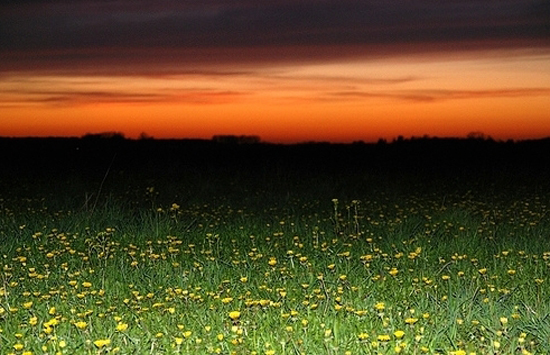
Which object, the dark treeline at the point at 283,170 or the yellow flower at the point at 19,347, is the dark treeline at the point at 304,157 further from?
the yellow flower at the point at 19,347

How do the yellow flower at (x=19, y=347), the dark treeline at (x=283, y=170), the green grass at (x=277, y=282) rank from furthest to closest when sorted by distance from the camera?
the dark treeline at (x=283, y=170)
the green grass at (x=277, y=282)
the yellow flower at (x=19, y=347)

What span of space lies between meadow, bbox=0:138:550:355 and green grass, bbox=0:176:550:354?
22 mm

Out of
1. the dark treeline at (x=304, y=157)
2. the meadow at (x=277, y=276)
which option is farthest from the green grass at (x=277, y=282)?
the dark treeline at (x=304, y=157)

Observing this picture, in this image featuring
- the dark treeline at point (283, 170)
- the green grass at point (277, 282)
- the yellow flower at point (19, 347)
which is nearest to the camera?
the yellow flower at point (19, 347)

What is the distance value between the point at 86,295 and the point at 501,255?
4.26m

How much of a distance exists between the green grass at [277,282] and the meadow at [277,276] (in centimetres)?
2

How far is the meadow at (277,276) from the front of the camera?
16.2ft

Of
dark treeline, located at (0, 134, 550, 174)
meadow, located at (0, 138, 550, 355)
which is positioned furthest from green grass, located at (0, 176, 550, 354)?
dark treeline, located at (0, 134, 550, 174)

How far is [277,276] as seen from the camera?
6898 millimetres

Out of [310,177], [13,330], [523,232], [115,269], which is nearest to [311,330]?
[13,330]

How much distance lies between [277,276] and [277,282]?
22cm

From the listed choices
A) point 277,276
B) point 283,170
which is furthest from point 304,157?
point 277,276

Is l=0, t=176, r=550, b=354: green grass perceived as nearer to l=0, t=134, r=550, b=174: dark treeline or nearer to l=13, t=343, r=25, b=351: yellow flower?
l=13, t=343, r=25, b=351: yellow flower

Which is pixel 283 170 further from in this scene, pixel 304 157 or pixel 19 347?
pixel 19 347
